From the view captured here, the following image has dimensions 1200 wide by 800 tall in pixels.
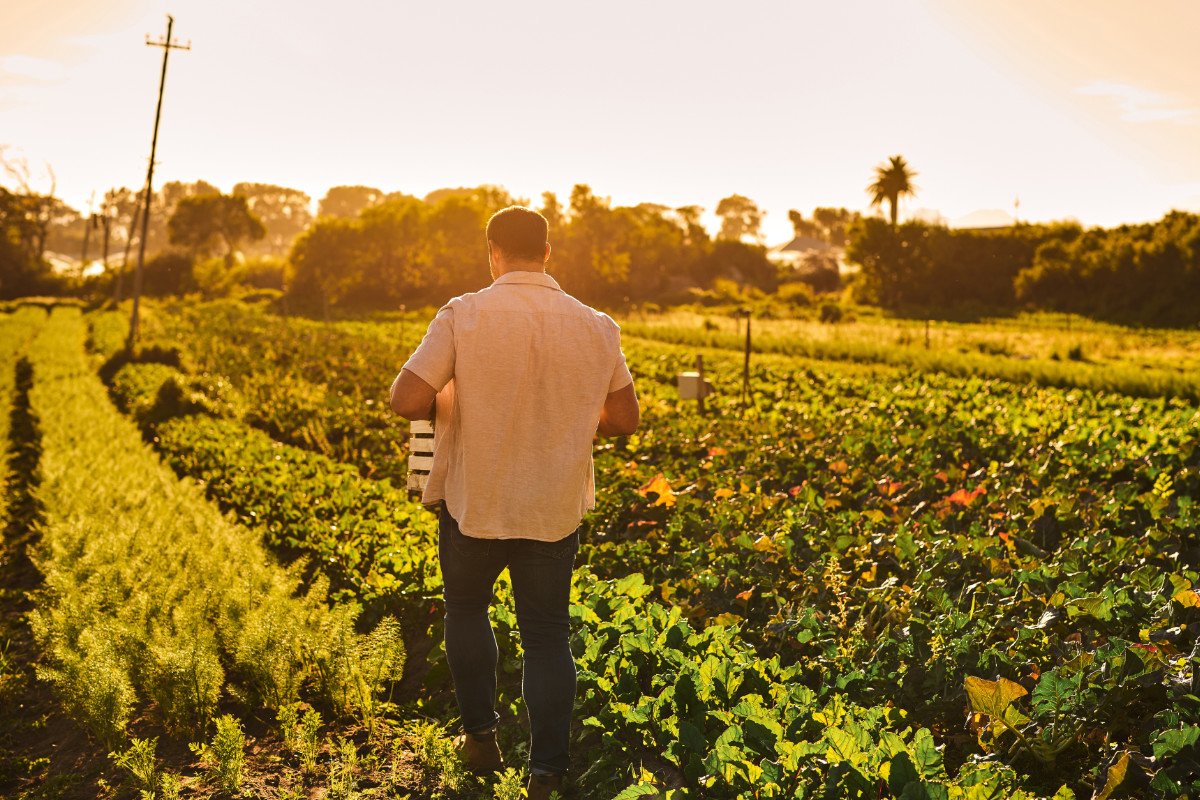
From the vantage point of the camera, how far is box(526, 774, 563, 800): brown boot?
3.20 m

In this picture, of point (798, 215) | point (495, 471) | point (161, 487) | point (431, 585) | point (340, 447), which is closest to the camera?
point (495, 471)

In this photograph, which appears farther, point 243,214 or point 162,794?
point 243,214

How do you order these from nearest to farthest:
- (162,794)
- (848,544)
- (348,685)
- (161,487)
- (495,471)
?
1. (495,471)
2. (162,794)
3. (348,685)
4. (848,544)
5. (161,487)

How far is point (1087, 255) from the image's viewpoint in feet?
160

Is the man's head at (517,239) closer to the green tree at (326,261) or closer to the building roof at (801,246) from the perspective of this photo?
the green tree at (326,261)

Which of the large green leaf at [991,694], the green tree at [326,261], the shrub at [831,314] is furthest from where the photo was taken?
the green tree at [326,261]

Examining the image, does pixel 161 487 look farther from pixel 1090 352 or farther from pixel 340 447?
pixel 1090 352

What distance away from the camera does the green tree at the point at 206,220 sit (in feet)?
273

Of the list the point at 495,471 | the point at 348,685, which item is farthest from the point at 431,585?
the point at 495,471

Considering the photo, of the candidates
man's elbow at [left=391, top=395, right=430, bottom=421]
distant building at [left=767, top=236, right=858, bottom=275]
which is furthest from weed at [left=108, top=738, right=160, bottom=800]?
distant building at [left=767, top=236, right=858, bottom=275]

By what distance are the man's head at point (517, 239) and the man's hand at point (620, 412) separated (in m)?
0.49

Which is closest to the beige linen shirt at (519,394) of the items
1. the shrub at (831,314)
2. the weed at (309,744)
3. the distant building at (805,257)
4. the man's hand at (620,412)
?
the man's hand at (620,412)

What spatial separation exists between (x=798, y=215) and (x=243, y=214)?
7587 centimetres

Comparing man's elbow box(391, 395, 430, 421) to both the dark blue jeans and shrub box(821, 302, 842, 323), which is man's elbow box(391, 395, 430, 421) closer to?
the dark blue jeans
